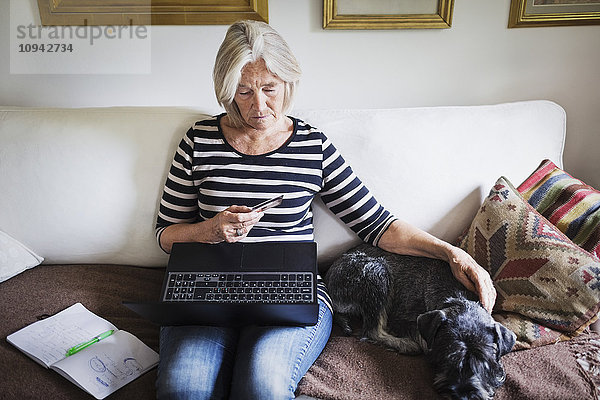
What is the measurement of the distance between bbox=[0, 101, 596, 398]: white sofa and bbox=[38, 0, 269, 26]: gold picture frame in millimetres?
409

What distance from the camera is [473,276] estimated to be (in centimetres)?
144

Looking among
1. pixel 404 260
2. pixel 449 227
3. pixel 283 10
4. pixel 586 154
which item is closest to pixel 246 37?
pixel 283 10

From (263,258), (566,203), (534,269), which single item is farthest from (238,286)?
(566,203)

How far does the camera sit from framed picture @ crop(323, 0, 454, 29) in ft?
6.44

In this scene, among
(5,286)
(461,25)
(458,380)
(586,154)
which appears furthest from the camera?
(586,154)

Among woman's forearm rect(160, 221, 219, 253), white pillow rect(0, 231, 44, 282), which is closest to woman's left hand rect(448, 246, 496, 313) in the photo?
woman's forearm rect(160, 221, 219, 253)

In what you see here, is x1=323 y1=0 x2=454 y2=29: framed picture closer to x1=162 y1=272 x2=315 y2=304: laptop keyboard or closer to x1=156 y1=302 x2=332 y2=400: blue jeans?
x1=162 y1=272 x2=315 y2=304: laptop keyboard

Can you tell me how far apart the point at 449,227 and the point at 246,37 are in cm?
96

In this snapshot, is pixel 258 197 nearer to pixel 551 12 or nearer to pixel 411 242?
pixel 411 242

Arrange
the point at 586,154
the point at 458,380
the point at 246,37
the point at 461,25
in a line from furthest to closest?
the point at 586,154 → the point at 461,25 → the point at 246,37 → the point at 458,380


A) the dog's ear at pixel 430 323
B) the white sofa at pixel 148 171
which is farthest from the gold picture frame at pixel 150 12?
the dog's ear at pixel 430 323

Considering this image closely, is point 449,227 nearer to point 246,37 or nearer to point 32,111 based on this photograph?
point 246,37

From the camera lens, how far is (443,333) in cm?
134

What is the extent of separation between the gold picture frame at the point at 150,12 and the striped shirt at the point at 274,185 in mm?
560
